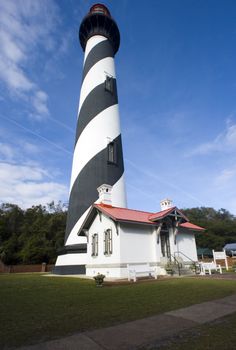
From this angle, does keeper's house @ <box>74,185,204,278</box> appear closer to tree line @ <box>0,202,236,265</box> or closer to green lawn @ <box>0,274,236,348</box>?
green lawn @ <box>0,274,236,348</box>

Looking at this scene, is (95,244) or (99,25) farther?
(99,25)

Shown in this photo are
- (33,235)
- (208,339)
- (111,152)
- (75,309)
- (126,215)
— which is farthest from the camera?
(33,235)

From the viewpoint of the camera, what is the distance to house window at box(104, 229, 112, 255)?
543 inches

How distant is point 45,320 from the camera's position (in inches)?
192

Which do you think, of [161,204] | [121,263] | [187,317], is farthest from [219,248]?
[187,317]

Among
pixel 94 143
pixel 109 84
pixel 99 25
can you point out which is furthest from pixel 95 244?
pixel 99 25

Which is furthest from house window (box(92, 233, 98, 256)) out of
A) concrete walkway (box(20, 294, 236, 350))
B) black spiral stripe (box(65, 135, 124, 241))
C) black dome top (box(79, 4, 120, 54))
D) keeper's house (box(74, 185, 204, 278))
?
black dome top (box(79, 4, 120, 54))

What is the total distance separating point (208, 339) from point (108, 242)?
10.5 metres

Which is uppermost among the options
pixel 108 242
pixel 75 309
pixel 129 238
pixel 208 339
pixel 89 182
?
pixel 89 182

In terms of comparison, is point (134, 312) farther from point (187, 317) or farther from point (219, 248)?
point (219, 248)

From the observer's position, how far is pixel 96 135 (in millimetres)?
18828

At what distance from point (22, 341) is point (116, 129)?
17.4 m

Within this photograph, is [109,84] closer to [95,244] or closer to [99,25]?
[99,25]

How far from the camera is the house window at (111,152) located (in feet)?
60.6
